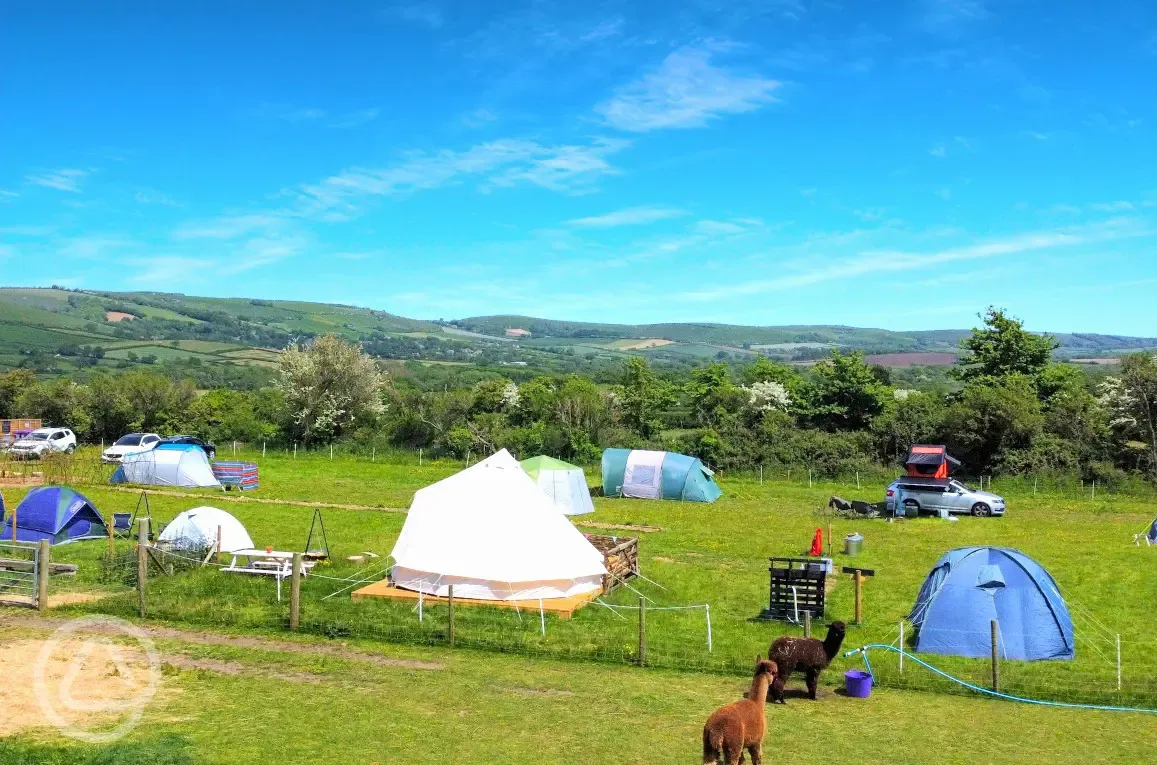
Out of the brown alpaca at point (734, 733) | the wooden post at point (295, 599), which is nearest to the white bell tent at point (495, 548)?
the wooden post at point (295, 599)

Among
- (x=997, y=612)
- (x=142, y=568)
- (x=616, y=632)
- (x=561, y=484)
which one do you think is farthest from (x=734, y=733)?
(x=561, y=484)

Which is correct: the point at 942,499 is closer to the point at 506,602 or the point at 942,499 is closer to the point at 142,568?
the point at 506,602

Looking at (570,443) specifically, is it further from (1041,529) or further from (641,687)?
(641,687)

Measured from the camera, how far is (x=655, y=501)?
33.7 m

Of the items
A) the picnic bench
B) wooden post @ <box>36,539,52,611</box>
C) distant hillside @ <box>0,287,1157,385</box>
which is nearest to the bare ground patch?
wooden post @ <box>36,539,52,611</box>

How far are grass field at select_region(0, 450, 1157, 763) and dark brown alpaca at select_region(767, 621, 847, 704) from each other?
0.36 metres

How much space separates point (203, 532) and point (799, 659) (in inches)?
526

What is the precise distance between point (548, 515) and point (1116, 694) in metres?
9.74

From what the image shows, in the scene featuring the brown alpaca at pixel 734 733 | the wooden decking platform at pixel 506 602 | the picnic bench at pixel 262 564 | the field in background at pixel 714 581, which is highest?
the brown alpaca at pixel 734 733

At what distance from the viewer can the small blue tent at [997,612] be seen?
13875mm

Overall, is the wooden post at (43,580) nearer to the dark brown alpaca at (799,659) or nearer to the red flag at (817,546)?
the dark brown alpaca at (799,659)

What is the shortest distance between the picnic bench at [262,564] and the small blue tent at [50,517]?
5.96 metres

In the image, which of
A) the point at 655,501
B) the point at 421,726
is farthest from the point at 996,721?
the point at 655,501

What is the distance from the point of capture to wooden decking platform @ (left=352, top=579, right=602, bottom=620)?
52.8 ft
